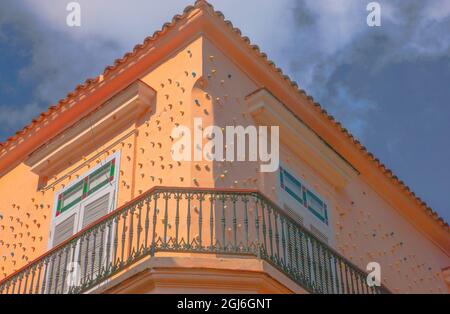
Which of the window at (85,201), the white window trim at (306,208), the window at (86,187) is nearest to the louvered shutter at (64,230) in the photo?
the window at (85,201)

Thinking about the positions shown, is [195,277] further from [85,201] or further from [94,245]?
[85,201]

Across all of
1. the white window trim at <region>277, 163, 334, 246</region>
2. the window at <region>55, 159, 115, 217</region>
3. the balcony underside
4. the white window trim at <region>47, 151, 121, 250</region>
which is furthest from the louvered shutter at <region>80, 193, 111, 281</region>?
the white window trim at <region>277, 163, 334, 246</region>

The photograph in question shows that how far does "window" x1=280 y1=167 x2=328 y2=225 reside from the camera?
14.3 meters

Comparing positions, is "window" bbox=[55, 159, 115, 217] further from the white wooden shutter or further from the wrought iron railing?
the wrought iron railing

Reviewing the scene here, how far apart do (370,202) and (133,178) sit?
468 cm

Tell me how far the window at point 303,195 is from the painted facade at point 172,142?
2cm

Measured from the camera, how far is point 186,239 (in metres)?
12.2

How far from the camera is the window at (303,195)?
14305 mm

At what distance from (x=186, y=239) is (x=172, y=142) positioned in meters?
1.75

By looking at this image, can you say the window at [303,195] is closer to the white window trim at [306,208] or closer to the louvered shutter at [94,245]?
the white window trim at [306,208]

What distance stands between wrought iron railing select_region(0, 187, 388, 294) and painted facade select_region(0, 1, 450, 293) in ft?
0.88

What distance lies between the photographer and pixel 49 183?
49.5ft
